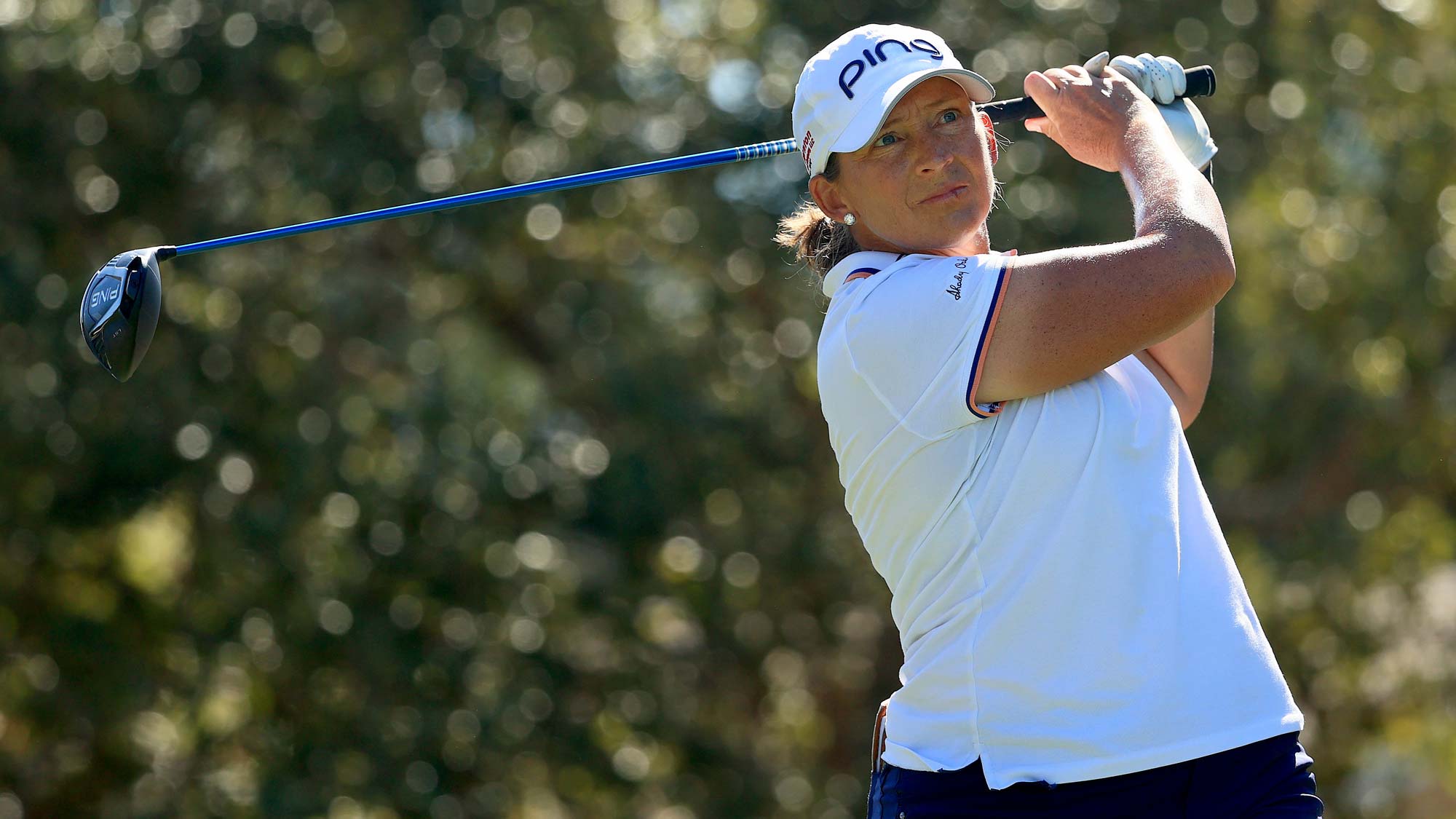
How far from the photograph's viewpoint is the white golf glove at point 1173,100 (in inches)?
112

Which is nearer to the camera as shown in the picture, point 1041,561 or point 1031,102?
point 1041,561

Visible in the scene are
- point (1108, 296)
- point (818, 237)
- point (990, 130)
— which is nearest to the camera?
point (1108, 296)

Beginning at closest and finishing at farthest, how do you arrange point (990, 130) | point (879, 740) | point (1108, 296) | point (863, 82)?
point (1108, 296) < point (863, 82) < point (879, 740) < point (990, 130)

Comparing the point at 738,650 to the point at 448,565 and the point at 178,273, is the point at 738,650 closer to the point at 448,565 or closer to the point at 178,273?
the point at 448,565

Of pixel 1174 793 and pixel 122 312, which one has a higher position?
pixel 122 312

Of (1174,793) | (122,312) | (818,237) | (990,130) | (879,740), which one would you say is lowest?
(879,740)

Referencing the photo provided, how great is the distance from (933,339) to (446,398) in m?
7.64

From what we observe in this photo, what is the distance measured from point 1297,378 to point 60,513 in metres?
8.15

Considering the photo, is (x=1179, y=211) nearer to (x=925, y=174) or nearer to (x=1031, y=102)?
(x=925, y=174)

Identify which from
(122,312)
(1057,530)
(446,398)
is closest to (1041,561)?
(1057,530)

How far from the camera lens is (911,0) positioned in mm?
10258

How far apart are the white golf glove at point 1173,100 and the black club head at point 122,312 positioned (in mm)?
1951

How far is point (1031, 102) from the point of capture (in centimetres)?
299

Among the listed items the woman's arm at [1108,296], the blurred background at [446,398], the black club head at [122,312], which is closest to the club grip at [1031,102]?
the woman's arm at [1108,296]
